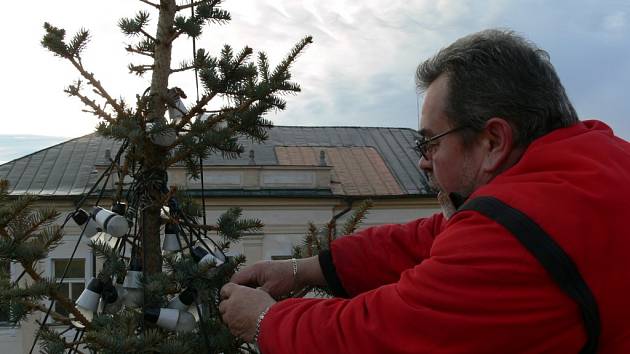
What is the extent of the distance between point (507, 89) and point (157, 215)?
1432 mm

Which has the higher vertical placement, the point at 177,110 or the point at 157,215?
the point at 177,110

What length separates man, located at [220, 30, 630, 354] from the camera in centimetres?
129

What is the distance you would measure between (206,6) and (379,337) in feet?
5.40

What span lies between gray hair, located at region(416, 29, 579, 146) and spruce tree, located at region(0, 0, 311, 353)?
91 centimetres

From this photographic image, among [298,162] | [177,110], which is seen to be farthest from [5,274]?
[298,162]

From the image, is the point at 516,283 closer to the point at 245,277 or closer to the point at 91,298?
the point at 245,277

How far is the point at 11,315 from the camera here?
7.00ft

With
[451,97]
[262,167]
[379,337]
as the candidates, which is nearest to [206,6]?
[451,97]

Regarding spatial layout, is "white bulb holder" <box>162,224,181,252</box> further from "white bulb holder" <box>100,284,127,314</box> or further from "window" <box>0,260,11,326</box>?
"window" <box>0,260,11,326</box>

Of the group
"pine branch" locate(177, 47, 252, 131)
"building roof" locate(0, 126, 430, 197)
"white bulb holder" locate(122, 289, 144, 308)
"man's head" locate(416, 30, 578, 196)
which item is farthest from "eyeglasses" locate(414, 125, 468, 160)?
"building roof" locate(0, 126, 430, 197)

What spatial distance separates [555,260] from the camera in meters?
1.28

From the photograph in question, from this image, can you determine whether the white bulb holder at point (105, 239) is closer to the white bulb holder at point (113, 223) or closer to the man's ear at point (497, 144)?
the white bulb holder at point (113, 223)

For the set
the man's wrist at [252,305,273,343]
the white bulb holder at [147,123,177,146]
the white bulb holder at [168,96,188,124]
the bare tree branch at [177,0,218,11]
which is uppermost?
the bare tree branch at [177,0,218,11]

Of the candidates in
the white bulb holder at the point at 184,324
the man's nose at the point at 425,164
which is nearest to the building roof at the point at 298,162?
the white bulb holder at the point at 184,324
